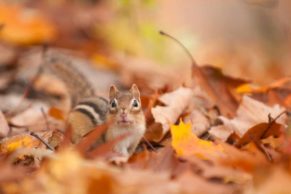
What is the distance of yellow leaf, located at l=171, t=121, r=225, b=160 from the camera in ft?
12.8

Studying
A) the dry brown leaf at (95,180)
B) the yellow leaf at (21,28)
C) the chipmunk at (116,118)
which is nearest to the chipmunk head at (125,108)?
the chipmunk at (116,118)

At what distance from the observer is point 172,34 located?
943 centimetres

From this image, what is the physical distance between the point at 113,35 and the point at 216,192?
7.29 m

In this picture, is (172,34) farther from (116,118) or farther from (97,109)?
(116,118)

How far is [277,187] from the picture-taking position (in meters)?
3.13

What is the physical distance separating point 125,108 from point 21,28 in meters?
5.29

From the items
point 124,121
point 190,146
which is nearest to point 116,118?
point 124,121

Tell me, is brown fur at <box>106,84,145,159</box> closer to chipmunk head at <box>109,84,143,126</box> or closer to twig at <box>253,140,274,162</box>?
chipmunk head at <box>109,84,143,126</box>

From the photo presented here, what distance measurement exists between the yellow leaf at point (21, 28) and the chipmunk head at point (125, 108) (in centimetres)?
476

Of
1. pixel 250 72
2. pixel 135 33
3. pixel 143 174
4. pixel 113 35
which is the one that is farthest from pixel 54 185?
pixel 113 35

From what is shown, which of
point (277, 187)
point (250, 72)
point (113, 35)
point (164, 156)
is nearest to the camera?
point (277, 187)

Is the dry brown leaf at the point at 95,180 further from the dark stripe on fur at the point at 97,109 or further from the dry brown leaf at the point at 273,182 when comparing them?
the dark stripe on fur at the point at 97,109

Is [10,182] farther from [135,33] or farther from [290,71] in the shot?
[135,33]

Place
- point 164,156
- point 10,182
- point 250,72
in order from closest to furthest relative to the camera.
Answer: point 10,182 < point 164,156 < point 250,72
